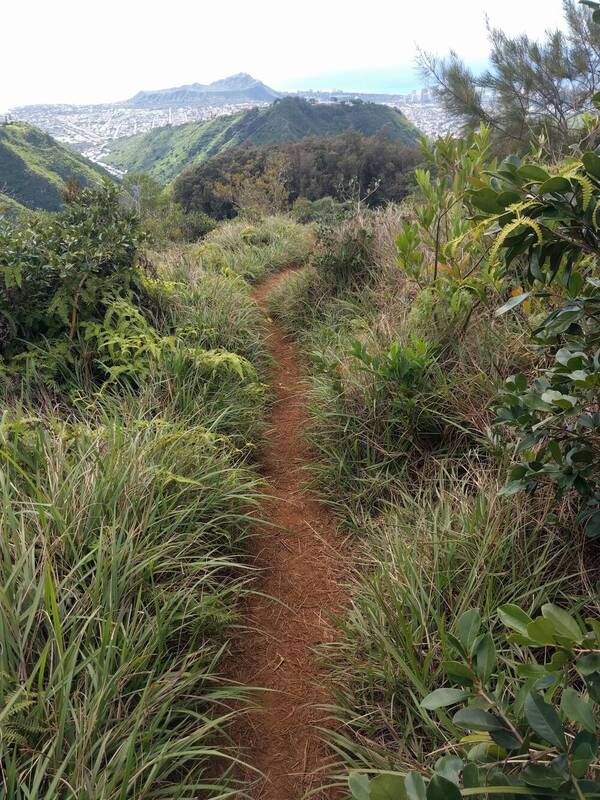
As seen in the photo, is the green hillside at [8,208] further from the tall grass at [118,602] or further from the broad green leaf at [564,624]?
the broad green leaf at [564,624]

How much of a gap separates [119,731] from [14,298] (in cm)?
316

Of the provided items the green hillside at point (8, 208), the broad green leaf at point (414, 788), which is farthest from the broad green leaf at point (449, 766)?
the green hillside at point (8, 208)

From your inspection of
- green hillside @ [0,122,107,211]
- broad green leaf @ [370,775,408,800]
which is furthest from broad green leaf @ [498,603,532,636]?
green hillside @ [0,122,107,211]

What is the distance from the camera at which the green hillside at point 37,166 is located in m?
34.6

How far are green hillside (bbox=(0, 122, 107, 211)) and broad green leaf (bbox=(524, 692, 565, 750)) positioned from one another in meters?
36.2

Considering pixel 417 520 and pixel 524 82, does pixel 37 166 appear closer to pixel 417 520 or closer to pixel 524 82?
pixel 524 82

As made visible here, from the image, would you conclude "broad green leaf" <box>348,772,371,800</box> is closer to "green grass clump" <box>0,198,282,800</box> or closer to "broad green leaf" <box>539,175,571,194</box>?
"green grass clump" <box>0,198,282,800</box>

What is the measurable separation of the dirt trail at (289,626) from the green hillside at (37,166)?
1346 inches

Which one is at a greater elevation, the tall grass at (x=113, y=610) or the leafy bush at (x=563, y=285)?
the leafy bush at (x=563, y=285)

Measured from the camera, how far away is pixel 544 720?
778 mm

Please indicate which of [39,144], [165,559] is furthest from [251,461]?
[39,144]

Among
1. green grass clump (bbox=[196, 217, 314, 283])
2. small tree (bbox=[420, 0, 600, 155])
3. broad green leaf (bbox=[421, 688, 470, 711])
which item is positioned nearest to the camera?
broad green leaf (bbox=[421, 688, 470, 711])

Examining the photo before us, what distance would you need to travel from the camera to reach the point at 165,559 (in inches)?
84.9

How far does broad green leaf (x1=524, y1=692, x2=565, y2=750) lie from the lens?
763mm
